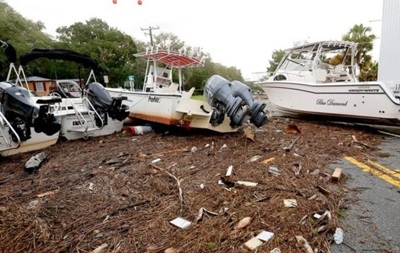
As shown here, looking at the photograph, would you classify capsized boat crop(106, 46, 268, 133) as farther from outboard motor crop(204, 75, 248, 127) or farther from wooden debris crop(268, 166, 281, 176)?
wooden debris crop(268, 166, 281, 176)

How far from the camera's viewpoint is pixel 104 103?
5.86 m

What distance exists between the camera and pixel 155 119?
20.2 ft

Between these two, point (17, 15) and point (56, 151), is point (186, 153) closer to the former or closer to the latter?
point (56, 151)

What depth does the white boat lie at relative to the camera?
523 cm

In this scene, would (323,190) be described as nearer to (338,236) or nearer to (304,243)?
(338,236)

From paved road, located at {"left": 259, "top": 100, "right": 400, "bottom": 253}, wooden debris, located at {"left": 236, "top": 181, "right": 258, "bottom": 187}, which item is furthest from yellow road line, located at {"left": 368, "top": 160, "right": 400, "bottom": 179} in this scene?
wooden debris, located at {"left": 236, "top": 181, "right": 258, "bottom": 187}

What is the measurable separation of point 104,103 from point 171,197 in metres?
4.08

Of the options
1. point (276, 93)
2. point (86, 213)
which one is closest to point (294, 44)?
point (276, 93)

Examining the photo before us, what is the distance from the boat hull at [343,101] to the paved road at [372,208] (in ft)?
6.94

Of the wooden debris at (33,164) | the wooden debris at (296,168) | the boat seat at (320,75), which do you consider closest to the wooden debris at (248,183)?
the wooden debris at (296,168)

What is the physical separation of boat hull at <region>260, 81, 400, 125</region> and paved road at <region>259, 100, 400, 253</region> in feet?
6.94

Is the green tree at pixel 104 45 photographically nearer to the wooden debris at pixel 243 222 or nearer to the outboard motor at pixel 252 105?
the outboard motor at pixel 252 105

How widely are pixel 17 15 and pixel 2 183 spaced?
29.6 m

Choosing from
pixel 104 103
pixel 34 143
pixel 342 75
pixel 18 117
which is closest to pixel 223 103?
pixel 104 103
